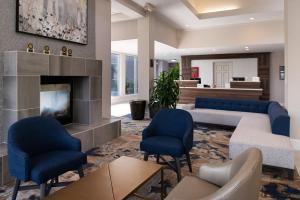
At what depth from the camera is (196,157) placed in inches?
149

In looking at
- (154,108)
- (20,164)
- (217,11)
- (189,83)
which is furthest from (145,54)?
(20,164)

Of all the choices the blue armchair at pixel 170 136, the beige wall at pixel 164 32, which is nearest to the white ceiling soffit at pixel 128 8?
the beige wall at pixel 164 32

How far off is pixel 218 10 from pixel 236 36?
6.21ft

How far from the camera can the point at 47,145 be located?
9.02 ft

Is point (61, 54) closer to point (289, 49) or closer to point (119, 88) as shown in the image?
point (289, 49)

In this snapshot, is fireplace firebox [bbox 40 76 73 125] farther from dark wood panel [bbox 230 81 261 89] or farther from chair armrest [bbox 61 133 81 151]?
dark wood panel [bbox 230 81 261 89]

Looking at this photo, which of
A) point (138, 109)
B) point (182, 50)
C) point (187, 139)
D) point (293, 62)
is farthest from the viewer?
point (182, 50)

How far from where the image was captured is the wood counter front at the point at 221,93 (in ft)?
28.7

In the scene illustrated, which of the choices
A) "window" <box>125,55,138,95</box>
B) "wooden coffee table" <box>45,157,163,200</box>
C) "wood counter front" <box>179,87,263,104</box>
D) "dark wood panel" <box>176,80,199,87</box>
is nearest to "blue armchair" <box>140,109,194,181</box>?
"wooden coffee table" <box>45,157,163,200</box>

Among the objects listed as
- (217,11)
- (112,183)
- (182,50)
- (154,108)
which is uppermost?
(217,11)

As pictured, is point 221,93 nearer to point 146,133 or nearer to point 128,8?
point 128,8

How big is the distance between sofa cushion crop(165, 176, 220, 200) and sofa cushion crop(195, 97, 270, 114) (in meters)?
4.60

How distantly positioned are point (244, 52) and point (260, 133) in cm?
887

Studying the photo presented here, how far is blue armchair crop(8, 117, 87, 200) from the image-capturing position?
2229mm
